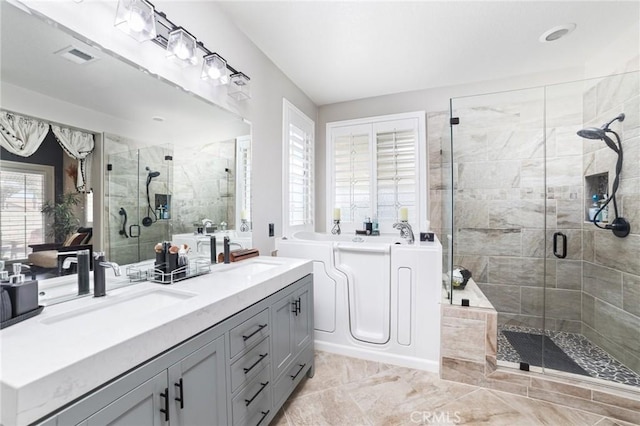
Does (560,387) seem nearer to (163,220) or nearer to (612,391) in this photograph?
(612,391)

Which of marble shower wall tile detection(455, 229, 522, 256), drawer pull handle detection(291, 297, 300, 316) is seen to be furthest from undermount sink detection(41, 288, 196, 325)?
marble shower wall tile detection(455, 229, 522, 256)

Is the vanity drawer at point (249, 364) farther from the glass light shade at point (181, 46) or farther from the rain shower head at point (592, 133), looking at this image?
the rain shower head at point (592, 133)

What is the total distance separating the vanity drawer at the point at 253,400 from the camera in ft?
3.91

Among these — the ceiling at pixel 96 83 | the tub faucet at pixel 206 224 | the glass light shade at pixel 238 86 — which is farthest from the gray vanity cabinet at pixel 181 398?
the glass light shade at pixel 238 86

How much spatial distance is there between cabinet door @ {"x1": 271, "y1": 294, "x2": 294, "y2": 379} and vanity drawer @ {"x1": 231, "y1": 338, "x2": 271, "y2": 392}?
0.08 meters

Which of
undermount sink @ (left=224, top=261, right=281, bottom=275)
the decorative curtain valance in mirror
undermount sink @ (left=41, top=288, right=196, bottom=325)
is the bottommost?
undermount sink @ (left=41, top=288, right=196, bottom=325)

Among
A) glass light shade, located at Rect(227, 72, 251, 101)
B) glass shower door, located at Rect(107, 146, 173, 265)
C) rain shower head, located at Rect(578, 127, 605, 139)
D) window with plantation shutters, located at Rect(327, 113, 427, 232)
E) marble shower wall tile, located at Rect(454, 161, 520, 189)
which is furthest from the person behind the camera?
window with plantation shutters, located at Rect(327, 113, 427, 232)

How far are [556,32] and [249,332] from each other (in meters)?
3.06

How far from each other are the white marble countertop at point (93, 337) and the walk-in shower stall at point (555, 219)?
1949mm

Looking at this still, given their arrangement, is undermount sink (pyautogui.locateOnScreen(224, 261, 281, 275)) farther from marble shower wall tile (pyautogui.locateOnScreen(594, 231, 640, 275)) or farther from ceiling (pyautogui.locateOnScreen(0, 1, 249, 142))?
marble shower wall tile (pyautogui.locateOnScreen(594, 231, 640, 275))

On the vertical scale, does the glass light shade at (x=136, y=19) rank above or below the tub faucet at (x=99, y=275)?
above

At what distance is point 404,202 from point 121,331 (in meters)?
2.84

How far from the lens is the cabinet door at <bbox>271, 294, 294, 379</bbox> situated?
149 cm

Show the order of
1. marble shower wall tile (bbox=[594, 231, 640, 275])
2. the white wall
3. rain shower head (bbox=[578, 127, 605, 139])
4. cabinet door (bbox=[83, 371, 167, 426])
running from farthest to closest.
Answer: rain shower head (bbox=[578, 127, 605, 139]) → marble shower wall tile (bbox=[594, 231, 640, 275]) → the white wall → cabinet door (bbox=[83, 371, 167, 426])
